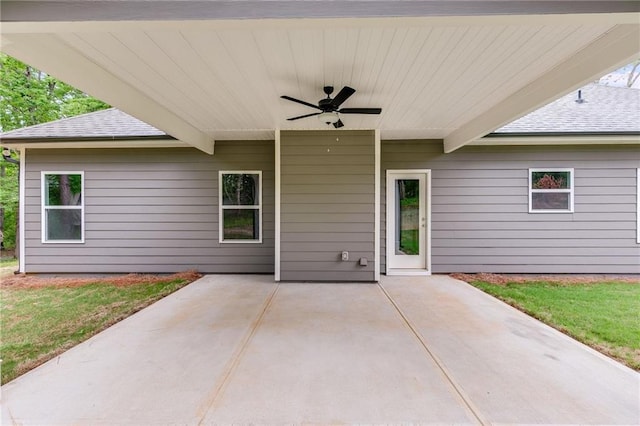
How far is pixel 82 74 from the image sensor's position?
261cm

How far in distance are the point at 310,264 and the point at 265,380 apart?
292 cm

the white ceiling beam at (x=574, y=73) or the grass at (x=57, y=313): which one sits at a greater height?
the white ceiling beam at (x=574, y=73)

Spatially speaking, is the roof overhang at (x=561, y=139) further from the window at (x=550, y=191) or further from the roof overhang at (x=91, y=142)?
the roof overhang at (x=91, y=142)

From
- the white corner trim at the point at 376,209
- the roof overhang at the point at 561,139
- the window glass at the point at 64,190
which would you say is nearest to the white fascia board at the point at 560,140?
the roof overhang at the point at 561,139

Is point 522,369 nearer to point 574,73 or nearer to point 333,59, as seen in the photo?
point 574,73

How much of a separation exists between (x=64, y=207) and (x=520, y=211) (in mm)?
9014

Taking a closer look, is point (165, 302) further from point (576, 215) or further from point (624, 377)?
point (576, 215)

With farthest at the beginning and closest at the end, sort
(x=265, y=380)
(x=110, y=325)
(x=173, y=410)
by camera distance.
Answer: (x=110, y=325)
(x=265, y=380)
(x=173, y=410)

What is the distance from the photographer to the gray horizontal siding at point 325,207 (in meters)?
4.98

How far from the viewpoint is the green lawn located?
2719mm

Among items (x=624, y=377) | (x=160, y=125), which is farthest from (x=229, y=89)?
(x=624, y=377)

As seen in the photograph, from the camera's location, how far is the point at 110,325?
3.20 metres

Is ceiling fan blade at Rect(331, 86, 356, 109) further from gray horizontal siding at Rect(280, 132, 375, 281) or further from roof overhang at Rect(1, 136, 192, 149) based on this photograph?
roof overhang at Rect(1, 136, 192, 149)

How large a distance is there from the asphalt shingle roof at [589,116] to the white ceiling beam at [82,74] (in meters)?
5.63
